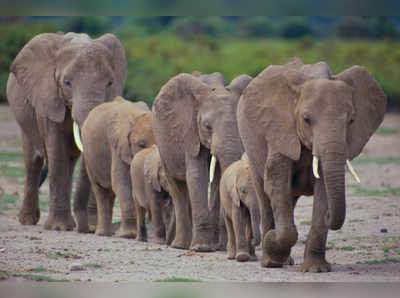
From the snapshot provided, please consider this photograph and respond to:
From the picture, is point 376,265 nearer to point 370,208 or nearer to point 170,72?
point 370,208

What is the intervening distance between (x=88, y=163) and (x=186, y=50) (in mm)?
24051

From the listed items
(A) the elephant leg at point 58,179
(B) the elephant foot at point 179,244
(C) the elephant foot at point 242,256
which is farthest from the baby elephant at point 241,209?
(A) the elephant leg at point 58,179

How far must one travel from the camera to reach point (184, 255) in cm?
943

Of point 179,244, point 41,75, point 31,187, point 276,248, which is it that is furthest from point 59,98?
point 276,248

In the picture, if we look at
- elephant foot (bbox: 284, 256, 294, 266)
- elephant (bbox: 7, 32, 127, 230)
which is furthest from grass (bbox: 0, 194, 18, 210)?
elephant foot (bbox: 284, 256, 294, 266)

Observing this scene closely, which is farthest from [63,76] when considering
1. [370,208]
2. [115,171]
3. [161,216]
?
[370,208]

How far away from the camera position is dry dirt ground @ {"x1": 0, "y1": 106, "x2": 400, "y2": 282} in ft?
25.7

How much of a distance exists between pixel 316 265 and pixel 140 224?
3.14 meters

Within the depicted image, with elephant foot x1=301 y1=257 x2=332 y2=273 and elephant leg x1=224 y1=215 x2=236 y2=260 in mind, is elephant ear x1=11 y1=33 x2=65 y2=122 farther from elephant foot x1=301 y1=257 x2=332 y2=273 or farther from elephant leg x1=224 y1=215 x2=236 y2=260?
elephant foot x1=301 y1=257 x2=332 y2=273

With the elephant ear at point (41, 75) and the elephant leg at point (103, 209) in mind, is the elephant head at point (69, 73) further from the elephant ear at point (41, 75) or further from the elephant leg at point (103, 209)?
the elephant leg at point (103, 209)

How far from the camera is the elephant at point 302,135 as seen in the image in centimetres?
782

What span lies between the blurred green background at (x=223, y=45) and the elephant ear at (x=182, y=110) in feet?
45.1

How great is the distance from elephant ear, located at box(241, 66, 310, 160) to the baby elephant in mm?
729

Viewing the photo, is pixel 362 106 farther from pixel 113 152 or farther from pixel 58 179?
pixel 58 179
